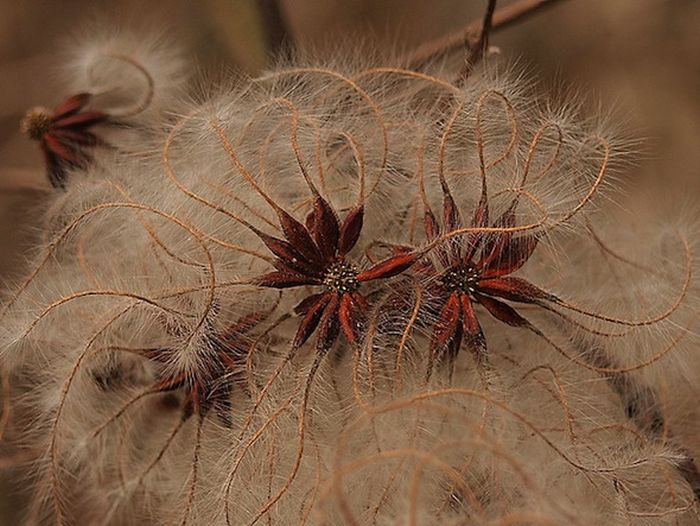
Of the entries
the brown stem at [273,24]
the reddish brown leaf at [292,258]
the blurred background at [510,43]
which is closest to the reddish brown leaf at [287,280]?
the reddish brown leaf at [292,258]

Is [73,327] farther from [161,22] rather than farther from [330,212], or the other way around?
[161,22]

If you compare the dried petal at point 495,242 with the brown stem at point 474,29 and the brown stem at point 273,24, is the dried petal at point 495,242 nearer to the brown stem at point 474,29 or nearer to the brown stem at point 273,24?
the brown stem at point 474,29

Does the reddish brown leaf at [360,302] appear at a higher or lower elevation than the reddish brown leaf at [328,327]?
higher

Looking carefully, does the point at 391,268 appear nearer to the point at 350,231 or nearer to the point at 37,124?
the point at 350,231

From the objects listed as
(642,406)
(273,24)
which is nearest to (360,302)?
(642,406)

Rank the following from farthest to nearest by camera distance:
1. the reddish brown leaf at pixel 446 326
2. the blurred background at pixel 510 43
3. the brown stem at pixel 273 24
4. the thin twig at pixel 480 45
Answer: the blurred background at pixel 510 43 < the brown stem at pixel 273 24 < the thin twig at pixel 480 45 < the reddish brown leaf at pixel 446 326

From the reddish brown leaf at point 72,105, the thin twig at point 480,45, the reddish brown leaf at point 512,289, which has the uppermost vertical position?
the thin twig at point 480,45

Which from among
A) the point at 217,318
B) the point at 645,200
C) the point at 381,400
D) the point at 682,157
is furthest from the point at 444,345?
the point at 682,157
